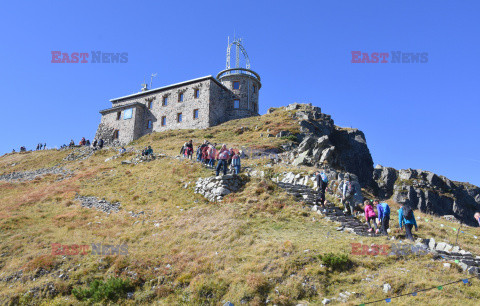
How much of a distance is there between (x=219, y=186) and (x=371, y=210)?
32.7 ft

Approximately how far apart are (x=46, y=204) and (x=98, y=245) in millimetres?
11725

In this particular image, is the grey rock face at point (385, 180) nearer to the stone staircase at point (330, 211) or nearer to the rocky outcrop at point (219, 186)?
the stone staircase at point (330, 211)

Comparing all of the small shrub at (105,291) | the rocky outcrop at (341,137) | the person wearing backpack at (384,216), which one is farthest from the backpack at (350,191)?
the rocky outcrop at (341,137)

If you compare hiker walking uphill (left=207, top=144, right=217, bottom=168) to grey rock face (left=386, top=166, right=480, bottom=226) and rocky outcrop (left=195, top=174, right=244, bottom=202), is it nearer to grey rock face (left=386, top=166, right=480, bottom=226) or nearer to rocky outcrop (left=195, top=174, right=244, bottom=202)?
rocky outcrop (left=195, top=174, right=244, bottom=202)

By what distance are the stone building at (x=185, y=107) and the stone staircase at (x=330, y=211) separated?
36253 mm

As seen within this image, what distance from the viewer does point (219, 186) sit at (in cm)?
2228

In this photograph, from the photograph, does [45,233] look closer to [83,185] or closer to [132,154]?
[83,185]

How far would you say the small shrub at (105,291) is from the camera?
1268 centimetres

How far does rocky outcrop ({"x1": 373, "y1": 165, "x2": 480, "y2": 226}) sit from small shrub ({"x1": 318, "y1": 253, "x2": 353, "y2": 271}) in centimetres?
5265

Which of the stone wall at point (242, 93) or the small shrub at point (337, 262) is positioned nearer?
the small shrub at point (337, 262)

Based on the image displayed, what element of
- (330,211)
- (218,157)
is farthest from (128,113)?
(330,211)

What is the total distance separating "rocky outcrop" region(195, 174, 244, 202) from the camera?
21844 millimetres

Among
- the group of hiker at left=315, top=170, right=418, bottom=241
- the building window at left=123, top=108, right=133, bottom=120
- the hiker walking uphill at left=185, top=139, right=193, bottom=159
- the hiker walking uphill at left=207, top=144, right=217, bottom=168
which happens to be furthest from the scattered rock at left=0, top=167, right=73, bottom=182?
the group of hiker at left=315, top=170, right=418, bottom=241

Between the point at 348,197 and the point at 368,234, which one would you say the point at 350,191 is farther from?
the point at 368,234
